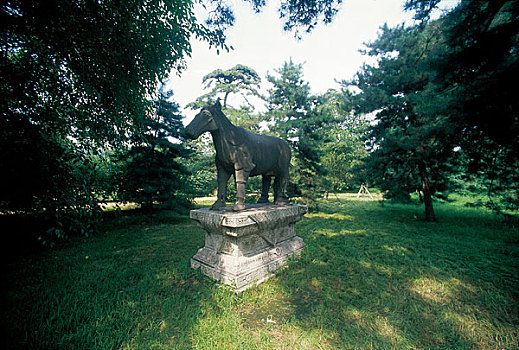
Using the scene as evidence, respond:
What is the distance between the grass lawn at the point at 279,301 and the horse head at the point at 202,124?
2.20 metres

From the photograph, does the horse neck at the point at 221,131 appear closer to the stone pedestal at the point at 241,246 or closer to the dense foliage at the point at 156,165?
the stone pedestal at the point at 241,246

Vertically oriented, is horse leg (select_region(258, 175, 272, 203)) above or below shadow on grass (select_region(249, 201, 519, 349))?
above

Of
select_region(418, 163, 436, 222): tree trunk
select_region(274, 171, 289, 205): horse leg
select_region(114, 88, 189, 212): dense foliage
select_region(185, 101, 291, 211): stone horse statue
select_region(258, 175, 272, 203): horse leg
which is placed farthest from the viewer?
select_region(418, 163, 436, 222): tree trunk

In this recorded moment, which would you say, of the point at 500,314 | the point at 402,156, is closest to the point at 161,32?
the point at 500,314

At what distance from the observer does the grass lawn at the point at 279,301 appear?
1.99 metres

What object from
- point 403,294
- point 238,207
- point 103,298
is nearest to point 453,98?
point 403,294

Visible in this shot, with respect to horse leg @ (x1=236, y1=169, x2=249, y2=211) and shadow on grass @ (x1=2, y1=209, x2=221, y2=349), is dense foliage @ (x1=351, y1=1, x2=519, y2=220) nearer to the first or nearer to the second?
horse leg @ (x1=236, y1=169, x2=249, y2=211)

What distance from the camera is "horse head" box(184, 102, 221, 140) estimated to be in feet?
9.76

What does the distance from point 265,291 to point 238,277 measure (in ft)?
1.40

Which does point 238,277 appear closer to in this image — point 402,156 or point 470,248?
→ point 470,248

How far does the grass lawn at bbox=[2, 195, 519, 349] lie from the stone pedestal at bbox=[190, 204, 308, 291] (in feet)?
0.57

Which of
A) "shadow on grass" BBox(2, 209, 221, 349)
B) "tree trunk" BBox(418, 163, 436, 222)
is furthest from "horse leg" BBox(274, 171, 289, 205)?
Result: "tree trunk" BBox(418, 163, 436, 222)

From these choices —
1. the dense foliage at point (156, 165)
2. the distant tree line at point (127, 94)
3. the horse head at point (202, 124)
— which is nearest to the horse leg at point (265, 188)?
the horse head at point (202, 124)

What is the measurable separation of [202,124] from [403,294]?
3749 mm
